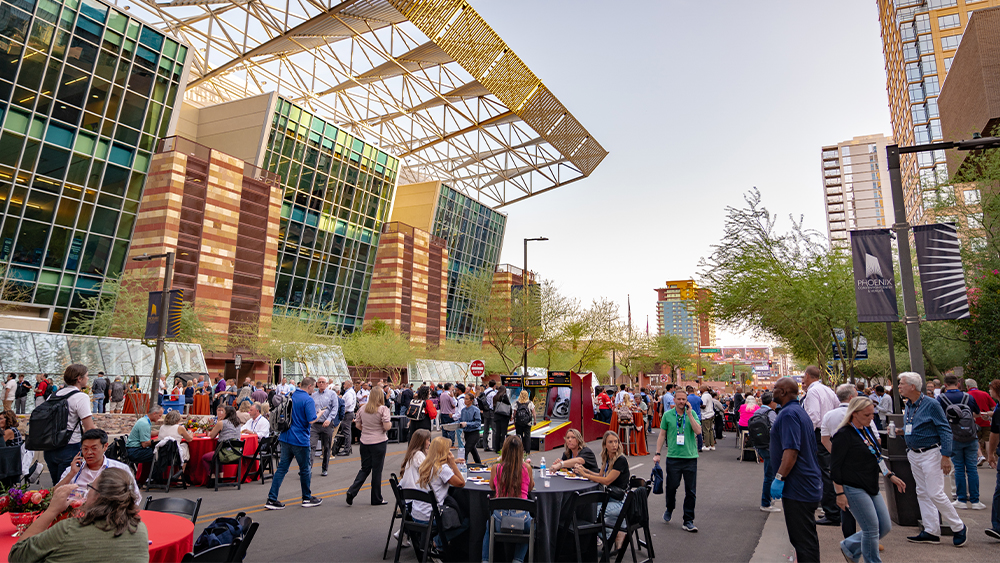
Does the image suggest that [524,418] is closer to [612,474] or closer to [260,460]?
[260,460]

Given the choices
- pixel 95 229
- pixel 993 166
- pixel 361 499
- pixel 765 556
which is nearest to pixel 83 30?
pixel 95 229

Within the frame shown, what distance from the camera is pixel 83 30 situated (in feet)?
99.4

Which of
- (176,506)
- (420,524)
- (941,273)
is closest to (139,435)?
(176,506)

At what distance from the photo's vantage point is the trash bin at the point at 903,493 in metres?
7.28

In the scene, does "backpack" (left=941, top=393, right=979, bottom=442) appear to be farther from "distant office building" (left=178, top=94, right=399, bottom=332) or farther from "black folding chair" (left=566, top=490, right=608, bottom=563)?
"distant office building" (left=178, top=94, right=399, bottom=332)

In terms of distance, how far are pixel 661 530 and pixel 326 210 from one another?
43100 millimetres

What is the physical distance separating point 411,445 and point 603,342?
3944 centimetres

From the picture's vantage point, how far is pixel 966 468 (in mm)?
8797

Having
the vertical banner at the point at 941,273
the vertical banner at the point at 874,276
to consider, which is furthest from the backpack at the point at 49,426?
the vertical banner at the point at 941,273

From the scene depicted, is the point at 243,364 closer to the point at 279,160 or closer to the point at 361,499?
the point at 279,160

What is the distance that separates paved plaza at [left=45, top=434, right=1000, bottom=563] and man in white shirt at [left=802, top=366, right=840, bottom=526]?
11.4 inches

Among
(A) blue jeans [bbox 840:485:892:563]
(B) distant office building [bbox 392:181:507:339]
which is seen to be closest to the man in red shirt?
(A) blue jeans [bbox 840:485:892:563]

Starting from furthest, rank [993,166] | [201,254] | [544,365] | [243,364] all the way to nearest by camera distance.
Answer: [544,365] < [243,364] < [201,254] < [993,166]

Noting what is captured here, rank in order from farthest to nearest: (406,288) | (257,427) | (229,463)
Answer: (406,288) → (257,427) → (229,463)
